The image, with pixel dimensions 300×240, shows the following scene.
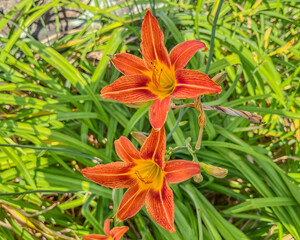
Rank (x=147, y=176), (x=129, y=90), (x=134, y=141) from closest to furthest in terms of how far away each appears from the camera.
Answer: (x=129, y=90) < (x=147, y=176) < (x=134, y=141)

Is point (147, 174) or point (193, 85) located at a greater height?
point (193, 85)

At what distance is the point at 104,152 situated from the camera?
1.92 m

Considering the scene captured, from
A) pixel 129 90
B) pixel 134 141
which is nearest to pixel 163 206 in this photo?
pixel 129 90

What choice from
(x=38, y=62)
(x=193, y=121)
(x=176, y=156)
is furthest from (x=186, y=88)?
(x=38, y=62)

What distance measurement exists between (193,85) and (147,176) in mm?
430

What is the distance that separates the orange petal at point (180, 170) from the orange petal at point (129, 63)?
0.37 metres

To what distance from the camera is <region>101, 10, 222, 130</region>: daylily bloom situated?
99 centimetres

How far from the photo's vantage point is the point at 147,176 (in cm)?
120

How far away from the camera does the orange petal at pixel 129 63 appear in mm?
1133

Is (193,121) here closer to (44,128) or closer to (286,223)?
(286,223)

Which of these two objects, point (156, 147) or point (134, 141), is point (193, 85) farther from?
point (134, 141)

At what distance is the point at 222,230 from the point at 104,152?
33.3 inches

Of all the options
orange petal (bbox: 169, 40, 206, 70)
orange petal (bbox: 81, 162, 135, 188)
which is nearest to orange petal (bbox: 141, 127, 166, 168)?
orange petal (bbox: 81, 162, 135, 188)

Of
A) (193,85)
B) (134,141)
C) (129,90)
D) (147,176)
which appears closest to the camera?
(193,85)
